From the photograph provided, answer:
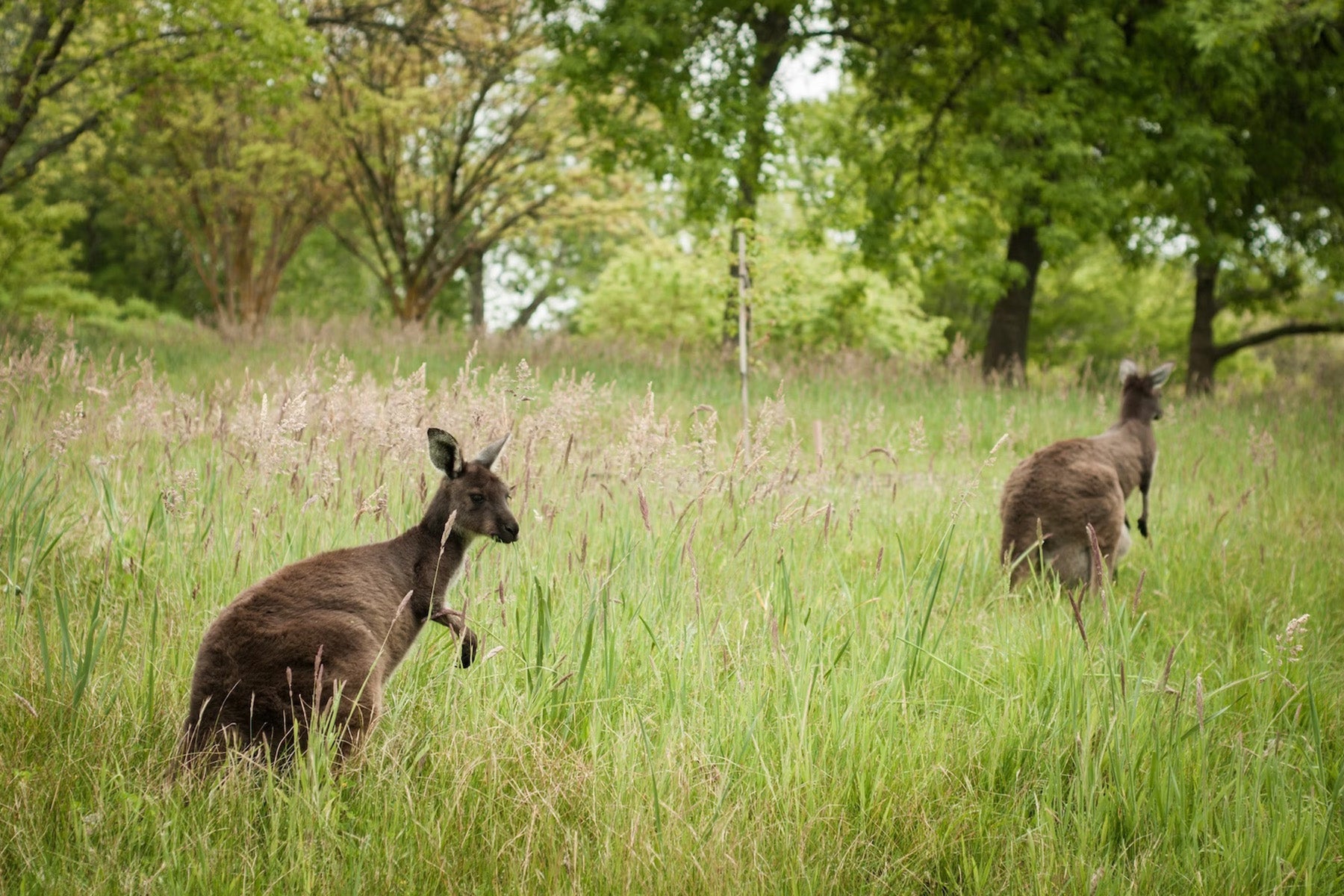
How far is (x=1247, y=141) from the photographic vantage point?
18953mm

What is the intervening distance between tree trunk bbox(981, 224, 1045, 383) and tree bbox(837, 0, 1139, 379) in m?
0.02

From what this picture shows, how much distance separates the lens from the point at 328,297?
144 feet

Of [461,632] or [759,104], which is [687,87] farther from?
[461,632]

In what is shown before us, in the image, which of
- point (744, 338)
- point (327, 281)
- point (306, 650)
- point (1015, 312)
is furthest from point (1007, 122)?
point (327, 281)

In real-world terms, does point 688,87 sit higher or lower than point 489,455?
higher

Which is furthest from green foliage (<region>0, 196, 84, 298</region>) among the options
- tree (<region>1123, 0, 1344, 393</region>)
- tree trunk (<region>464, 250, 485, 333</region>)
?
tree (<region>1123, 0, 1344, 393</region>)

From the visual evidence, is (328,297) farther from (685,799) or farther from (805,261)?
(685,799)

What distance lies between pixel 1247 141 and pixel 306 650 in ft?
67.5

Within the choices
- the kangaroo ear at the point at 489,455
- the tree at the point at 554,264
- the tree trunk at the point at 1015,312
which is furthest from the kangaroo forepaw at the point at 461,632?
the tree at the point at 554,264

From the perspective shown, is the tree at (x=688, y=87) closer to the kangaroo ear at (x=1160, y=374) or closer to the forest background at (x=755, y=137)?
the forest background at (x=755, y=137)

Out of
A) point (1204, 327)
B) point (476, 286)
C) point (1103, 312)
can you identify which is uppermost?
point (1103, 312)

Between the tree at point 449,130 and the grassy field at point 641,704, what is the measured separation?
18.9 metres

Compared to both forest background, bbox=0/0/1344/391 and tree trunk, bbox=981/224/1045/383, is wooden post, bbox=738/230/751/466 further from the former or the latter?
tree trunk, bbox=981/224/1045/383

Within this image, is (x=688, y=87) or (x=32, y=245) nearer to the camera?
(x=688, y=87)
